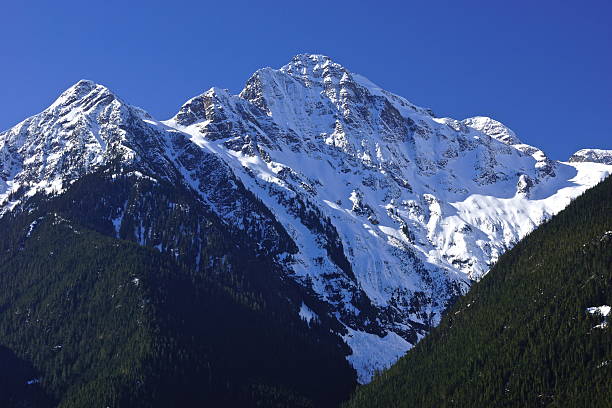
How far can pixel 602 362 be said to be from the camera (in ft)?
558

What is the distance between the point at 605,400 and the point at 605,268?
1790 inches

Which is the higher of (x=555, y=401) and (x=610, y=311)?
(x=610, y=311)

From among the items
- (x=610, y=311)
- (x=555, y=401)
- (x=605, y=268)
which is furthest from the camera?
(x=605, y=268)

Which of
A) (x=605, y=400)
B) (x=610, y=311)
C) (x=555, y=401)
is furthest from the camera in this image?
(x=610, y=311)

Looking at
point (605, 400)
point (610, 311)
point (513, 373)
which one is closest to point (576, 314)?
point (610, 311)

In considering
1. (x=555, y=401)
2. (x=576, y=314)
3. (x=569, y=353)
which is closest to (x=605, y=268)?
(x=576, y=314)

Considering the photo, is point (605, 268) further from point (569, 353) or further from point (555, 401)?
point (555, 401)

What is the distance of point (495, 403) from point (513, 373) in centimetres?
936

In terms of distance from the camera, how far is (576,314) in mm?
187125

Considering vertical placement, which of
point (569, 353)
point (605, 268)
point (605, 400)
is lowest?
point (605, 400)

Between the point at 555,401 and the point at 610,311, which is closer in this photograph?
the point at 555,401

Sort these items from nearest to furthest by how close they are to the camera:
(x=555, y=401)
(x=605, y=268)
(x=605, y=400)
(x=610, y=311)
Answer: (x=605, y=400), (x=555, y=401), (x=610, y=311), (x=605, y=268)

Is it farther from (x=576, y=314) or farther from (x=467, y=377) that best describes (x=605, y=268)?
(x=467, y=377)

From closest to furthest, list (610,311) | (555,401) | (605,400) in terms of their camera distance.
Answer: (605,400), (555,401), (610,311)
